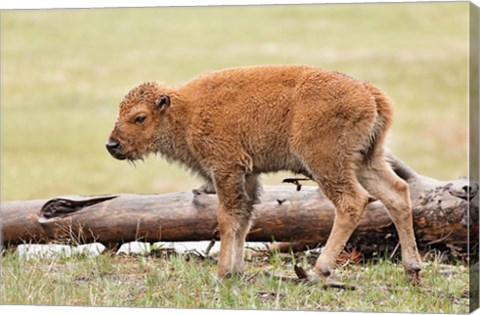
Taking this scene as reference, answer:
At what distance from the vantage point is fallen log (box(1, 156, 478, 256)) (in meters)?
9.26

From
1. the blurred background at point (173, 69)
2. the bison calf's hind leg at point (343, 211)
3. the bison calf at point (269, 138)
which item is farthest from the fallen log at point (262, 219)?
the blurred background at point (173, 69)

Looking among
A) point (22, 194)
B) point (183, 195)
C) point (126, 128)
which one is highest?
point (126, 128)

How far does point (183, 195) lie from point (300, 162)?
162 cm

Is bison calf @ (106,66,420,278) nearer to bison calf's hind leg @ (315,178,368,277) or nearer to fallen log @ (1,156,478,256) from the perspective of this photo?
bison calf's hind leg @ (315,178,368,277)

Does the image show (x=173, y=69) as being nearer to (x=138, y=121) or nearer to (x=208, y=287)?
(x=138, y=121)

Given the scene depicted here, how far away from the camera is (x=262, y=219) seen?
945 cm

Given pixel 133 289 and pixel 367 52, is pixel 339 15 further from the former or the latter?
pixel 133 289

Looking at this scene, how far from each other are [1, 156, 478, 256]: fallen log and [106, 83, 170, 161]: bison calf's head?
98 cm

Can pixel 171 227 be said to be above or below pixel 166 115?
below

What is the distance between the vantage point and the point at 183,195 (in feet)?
31.3

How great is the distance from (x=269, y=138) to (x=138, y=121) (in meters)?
1.03

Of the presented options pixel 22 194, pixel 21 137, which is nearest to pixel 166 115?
pixel 22 194

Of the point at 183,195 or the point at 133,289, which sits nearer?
the point at 133,289

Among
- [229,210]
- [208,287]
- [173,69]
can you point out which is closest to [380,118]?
[229,210]
